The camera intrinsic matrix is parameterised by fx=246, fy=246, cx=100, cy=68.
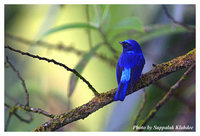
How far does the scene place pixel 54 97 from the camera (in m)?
2.42

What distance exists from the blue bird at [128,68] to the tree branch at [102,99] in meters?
0.04

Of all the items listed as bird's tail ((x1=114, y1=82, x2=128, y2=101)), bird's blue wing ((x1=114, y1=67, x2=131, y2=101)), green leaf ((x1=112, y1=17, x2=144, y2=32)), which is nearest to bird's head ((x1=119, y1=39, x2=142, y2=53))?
green leaf ((x1=112, y1=17, x2=144, y2=32))

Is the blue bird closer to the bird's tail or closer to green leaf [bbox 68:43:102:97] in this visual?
the bird's tail

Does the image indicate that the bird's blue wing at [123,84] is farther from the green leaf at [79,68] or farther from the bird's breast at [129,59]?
the green leaf at [79,68]

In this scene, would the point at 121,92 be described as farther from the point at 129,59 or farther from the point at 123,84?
the point at 129,59

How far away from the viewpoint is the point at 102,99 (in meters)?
1.36

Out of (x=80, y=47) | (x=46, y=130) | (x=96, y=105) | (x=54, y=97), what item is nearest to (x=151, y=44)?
(x=80, y=47)

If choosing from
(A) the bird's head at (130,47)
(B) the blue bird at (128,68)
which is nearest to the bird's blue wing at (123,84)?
(B) the blue bird at (128,68)

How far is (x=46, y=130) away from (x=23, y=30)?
1.59m

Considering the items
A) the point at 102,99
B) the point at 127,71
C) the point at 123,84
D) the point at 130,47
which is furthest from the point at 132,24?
the point at 102,99

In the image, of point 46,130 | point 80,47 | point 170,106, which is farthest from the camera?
point 80,47

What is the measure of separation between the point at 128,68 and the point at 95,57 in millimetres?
720

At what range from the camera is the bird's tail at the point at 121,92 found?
131 cm

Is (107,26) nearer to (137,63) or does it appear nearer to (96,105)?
(137,63)
